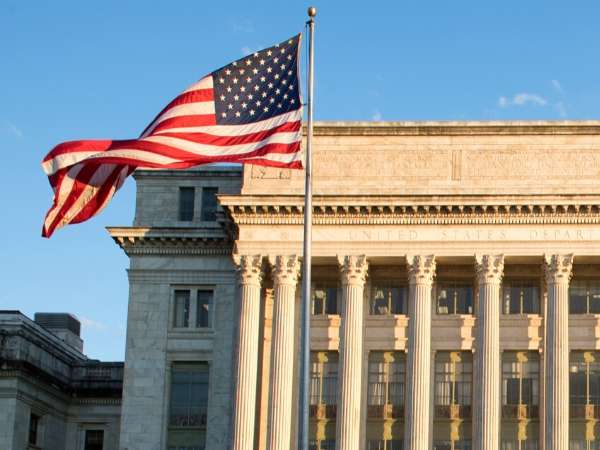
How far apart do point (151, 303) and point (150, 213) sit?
15.5 feet

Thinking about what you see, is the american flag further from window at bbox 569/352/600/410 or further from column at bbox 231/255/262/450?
window at bbox 569/352/600/410

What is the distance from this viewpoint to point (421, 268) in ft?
197

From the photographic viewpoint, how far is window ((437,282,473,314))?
203 ft

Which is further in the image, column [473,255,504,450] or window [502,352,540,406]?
window [502,352,540,406]

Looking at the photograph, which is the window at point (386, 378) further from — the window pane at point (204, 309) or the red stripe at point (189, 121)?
the red stripe at point (189, 121)

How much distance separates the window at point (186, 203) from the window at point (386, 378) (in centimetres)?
1217

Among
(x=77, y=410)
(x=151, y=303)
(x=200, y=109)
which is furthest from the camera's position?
(x=77, y=410)

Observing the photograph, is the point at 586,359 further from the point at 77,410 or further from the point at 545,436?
the point at 77,410

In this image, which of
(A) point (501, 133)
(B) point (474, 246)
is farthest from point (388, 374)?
(A) point (501, 133)

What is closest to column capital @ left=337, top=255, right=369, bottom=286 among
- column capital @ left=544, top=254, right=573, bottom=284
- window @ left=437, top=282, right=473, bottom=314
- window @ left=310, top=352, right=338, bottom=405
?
window @ left=310, top=352, right=338, bottom=405

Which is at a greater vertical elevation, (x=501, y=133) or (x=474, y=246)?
(x=501, y=133)

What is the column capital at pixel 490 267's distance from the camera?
2352 inches

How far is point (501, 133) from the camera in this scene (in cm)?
6216

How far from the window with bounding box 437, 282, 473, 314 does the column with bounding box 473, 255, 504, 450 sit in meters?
1.96
